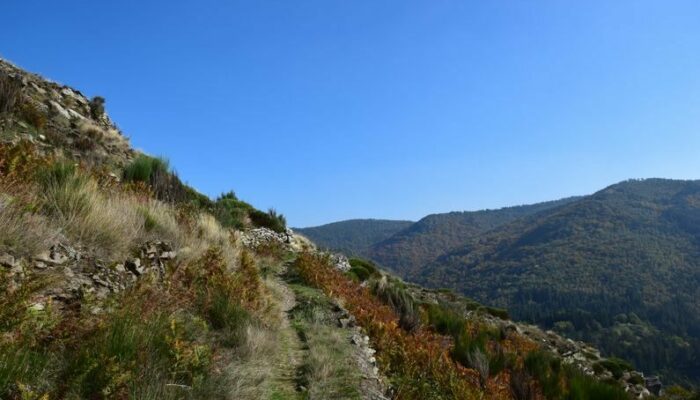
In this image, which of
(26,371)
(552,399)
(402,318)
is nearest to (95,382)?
(26,371)

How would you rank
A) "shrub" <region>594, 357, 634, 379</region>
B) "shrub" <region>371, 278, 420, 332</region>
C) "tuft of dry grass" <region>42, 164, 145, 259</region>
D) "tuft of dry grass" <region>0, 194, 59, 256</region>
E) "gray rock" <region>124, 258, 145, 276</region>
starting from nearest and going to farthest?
1. "tuft of dry grass" <region>0, 194, 59, 256</region>
2. "tuft of dry grass" <region>42, 164, 145, 259</region>
3. "gray rock" <region>124, 258, 145, 276</region>
4. "shrub" <region>371, 278, 420, 332</region>
5. "shrub" <region>594, 357, 634, 379</region>

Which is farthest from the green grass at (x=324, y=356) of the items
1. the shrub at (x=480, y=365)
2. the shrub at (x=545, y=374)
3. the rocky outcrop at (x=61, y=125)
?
the rocky outcrop at (x=61, y=125)

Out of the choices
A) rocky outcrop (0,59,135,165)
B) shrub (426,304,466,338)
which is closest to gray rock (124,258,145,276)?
rocky outcrop (0,59,135,165)

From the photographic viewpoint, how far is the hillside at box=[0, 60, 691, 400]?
3.37m

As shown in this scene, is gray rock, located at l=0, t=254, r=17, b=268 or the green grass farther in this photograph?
the green grass

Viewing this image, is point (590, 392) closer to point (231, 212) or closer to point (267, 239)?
point (267, 239)

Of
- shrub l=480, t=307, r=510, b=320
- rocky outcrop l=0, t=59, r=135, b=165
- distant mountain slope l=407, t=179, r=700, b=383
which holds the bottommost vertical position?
distant mountain slope l=407, t=179, r=700, b=383

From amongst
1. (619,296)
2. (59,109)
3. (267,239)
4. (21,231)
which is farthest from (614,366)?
(619,296)

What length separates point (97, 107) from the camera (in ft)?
57.2

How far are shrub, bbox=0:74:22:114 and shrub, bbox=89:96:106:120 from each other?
5466mm

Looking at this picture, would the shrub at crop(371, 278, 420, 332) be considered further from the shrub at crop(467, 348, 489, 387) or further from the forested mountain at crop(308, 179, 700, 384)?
the forested mountain at crop(308, 179, 700, 384)

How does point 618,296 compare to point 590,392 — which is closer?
point 590,392

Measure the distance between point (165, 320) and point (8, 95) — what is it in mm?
9899

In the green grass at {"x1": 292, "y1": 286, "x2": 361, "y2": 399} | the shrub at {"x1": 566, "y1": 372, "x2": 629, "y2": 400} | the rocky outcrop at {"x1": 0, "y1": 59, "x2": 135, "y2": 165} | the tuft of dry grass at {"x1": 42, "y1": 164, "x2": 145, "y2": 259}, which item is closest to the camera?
the green grass at {"x1": 292, "y1": 286, "x2": 361, "y2": 399}
